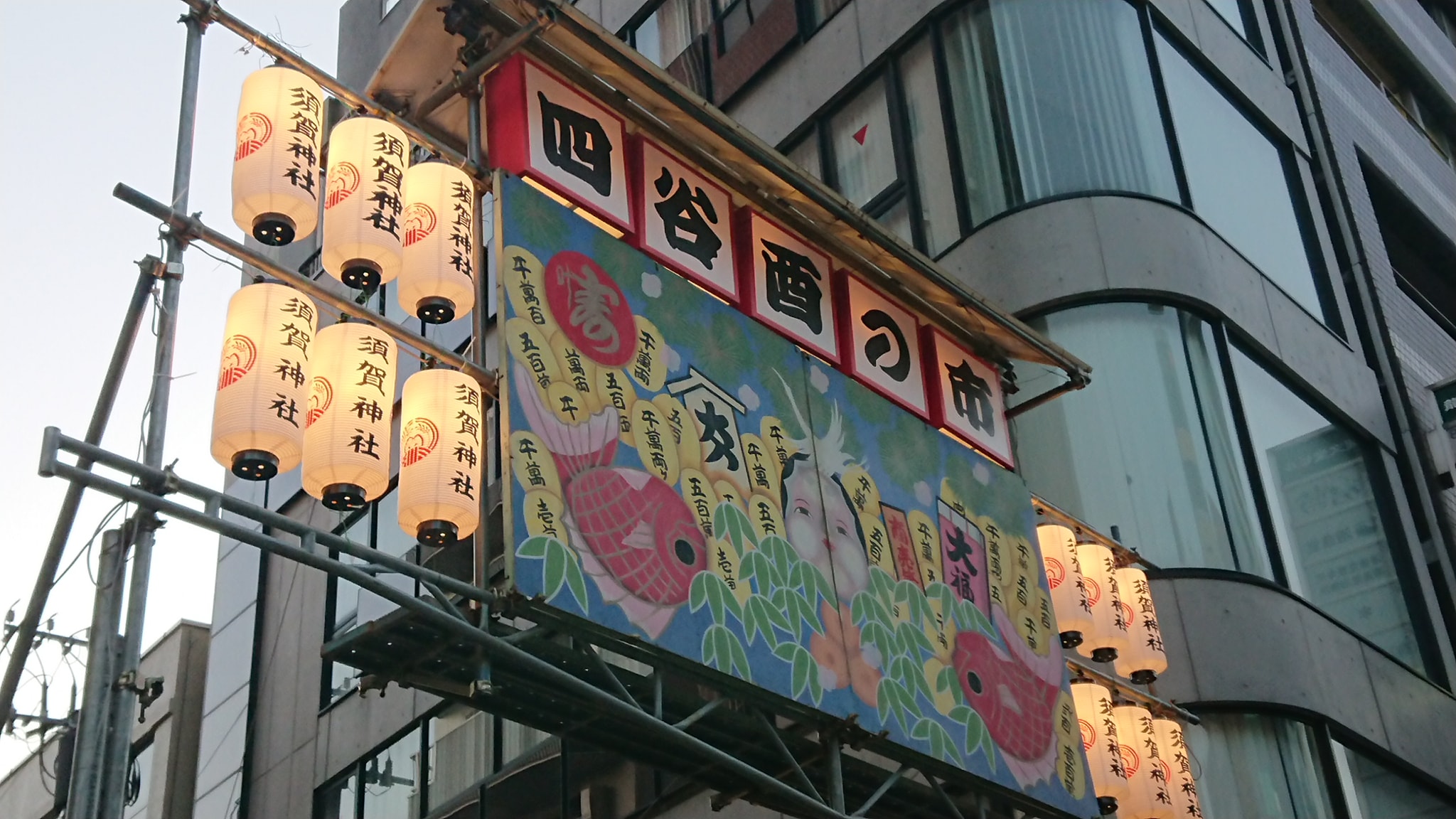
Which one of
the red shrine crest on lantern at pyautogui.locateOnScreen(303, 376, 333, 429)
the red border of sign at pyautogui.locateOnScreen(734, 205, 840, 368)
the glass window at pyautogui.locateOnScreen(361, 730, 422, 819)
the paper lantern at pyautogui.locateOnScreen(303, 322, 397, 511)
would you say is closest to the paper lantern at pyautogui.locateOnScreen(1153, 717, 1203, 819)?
the red border of sign at pyautogui.locateOnScreen(734, 205, 840, 368)

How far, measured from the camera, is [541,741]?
70.0ft

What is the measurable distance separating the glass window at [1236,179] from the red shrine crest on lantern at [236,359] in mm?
13525

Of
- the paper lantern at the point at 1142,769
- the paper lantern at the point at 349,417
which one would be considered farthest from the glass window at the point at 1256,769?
the paper lantern at the point at 349,417

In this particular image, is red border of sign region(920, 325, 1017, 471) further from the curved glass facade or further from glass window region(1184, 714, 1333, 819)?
glass window region(1184, 714, 1333, 819)

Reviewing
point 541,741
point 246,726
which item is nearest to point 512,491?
point 541,741

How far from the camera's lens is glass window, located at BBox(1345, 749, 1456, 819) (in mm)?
17328

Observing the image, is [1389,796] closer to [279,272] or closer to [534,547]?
[534,547]

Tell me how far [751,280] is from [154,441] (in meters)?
5.87

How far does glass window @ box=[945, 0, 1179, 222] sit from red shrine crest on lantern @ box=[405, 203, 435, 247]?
31.9 ft

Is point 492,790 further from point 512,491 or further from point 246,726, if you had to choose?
point 512,491

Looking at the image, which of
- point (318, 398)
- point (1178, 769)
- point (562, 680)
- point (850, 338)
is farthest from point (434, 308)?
point (1178, 769)

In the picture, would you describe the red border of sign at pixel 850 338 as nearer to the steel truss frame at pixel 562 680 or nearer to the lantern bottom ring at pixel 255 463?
the steel truss frame at pixel 562 680

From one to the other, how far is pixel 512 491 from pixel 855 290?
5642 millimetres

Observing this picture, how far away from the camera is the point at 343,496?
397 inches
